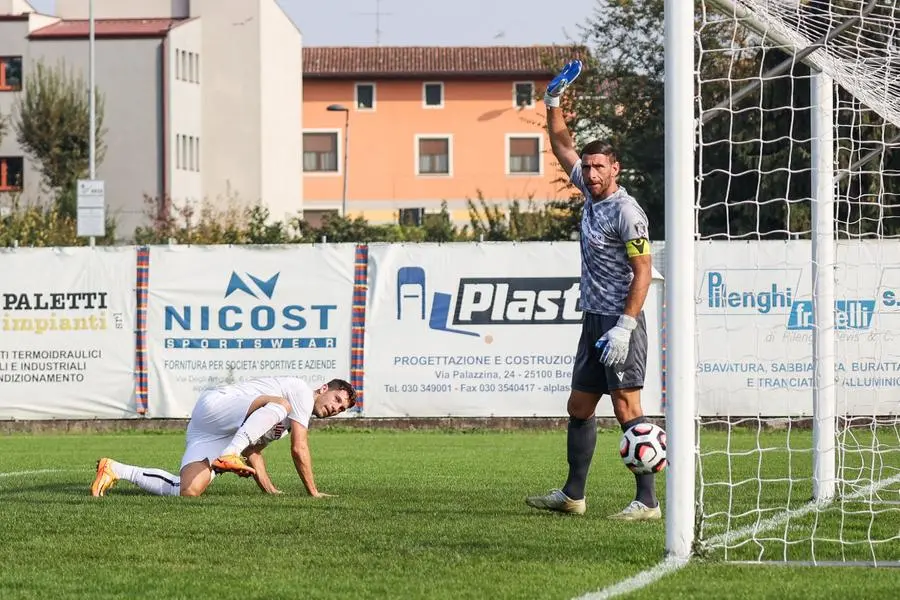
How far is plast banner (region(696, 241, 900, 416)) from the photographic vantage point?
65.5 feet

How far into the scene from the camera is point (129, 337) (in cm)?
2097

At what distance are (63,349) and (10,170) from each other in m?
48.4

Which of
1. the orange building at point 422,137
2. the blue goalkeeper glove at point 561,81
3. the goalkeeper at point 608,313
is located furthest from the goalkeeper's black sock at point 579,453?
the orange building at point 422,137

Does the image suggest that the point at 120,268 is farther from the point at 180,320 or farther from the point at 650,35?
the point at 650,35

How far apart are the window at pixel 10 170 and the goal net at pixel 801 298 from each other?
40676mm

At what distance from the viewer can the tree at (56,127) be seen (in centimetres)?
6012

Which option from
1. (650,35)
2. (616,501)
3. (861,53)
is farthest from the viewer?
(650,35)

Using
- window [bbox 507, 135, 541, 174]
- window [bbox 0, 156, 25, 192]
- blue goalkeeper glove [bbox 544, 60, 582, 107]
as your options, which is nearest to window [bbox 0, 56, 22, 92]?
window [bbox 0, 156, 25, 192]

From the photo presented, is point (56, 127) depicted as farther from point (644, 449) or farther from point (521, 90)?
point (644, 449)

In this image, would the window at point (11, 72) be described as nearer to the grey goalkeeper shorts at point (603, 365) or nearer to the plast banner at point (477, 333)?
the plast banner at point (477, 333)

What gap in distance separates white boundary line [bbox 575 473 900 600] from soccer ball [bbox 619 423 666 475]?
0.66 metres

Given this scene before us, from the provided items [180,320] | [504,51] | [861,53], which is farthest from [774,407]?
[504,51]

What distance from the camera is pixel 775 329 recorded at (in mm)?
20156

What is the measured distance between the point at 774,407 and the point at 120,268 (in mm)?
9071
